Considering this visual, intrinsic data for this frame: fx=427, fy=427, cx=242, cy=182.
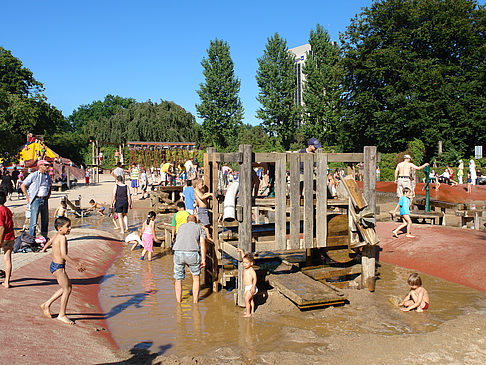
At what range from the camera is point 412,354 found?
225 inches

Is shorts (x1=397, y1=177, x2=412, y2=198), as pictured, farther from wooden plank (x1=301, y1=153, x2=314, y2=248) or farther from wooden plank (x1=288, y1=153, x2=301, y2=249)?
wooden plank (x1=288, y1=153, x2=301, y2=249)

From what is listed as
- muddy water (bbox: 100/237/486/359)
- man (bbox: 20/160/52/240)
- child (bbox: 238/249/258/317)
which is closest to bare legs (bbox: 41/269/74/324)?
muddy water (bbox: 100/237/486/359)

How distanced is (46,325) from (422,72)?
3651 cm

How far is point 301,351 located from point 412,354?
1.47 metres

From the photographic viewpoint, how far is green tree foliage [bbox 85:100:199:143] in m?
53.1

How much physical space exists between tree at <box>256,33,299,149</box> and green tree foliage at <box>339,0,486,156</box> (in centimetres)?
1702

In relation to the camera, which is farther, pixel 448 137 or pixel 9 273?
pixel 448 137

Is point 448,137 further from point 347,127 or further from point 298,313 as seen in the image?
point 298,313

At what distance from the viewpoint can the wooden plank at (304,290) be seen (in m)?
7.31

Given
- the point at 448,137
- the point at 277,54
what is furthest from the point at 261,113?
the point at 448,137

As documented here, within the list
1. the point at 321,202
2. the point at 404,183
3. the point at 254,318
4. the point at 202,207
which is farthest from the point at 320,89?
the point at 254,318

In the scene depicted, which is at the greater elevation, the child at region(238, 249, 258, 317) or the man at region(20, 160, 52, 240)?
the man at region(20, 160, 52, 240)

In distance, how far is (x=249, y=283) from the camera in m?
7.30

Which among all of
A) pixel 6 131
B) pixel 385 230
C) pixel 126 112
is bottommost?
pixel 385 230
